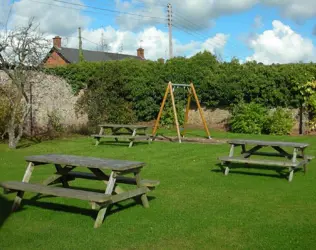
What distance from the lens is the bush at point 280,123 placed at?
1797cm

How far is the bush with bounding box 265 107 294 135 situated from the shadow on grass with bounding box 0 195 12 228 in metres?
12.9

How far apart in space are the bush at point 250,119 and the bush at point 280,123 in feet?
1.01

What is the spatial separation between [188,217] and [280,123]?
12779 millimetres

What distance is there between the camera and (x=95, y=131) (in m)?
18.9

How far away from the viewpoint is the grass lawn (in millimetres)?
5059

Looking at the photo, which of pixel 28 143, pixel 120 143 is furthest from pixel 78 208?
pixel 28 143

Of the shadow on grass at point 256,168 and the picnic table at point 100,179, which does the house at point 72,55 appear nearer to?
the shadow on grass at point 256,168

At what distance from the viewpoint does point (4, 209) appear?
21.4 ft

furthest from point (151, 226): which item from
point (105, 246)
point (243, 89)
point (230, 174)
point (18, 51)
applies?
point (243, 89)

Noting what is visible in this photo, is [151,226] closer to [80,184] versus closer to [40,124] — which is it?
[80,184]

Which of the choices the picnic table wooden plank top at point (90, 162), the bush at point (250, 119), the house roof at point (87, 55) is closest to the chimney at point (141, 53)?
the house roof at point (87, 55)

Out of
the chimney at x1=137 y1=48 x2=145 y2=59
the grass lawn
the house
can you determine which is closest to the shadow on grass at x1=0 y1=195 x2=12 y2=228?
the grass lawn

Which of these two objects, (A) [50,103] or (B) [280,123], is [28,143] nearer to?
(A) [50,103]

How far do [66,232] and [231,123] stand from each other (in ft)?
48.9
